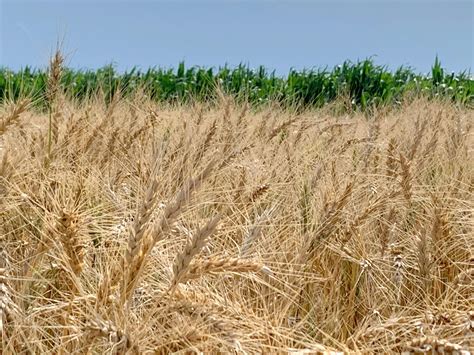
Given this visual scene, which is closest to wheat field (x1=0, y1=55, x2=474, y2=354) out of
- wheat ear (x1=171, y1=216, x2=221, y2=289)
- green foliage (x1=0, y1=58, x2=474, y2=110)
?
wheat ear (x1=171, y1=216, x2=221, y2=289)

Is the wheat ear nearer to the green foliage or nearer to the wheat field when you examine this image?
the wheat field

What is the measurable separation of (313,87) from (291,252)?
26.5ft

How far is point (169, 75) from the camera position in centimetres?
994

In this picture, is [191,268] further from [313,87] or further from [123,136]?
[313,87]

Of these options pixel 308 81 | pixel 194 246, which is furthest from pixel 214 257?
pixel 308 81

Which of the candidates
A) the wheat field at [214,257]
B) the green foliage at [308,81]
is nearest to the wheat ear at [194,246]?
the wheat field at [214,257]

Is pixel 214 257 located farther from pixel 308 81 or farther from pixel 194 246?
pixel 308 81

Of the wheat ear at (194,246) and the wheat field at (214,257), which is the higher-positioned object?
the wheat ear at (194,246)

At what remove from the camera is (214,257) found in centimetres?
98

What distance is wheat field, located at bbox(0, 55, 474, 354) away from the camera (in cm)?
95

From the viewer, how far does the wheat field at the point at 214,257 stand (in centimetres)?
95

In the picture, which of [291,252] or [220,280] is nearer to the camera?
[220,280]

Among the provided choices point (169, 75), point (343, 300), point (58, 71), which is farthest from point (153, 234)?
point (169, 75)

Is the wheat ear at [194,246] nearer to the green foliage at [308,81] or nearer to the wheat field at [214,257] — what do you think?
the wheat field at [214,257]
